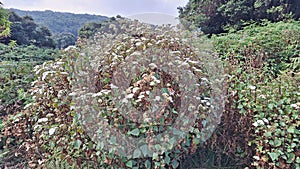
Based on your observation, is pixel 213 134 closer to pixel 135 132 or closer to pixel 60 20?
pixel 135 132

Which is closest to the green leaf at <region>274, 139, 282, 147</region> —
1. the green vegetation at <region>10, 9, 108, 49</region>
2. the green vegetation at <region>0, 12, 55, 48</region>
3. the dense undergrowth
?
the dense undergrowth

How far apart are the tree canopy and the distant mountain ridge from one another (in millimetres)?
5560

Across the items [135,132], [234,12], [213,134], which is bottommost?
[213,134]

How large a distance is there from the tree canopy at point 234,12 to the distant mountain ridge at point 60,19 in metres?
5.56

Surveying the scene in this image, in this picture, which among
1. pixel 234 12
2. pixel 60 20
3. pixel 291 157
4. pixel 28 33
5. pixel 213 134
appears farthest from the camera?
pixel 60 20

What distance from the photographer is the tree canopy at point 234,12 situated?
18.6ft

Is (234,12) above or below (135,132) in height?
above

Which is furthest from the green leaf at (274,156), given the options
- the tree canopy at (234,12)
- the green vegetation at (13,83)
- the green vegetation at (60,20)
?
the green vegetation at (60,20)

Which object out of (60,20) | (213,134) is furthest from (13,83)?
(60,20)

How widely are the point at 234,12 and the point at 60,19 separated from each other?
896cm

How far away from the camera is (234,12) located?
6.32 metres

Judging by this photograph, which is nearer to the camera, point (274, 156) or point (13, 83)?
point (274, 156)

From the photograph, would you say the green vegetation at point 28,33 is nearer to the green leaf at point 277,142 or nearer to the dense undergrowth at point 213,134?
the dense undergrowth at point 213,134

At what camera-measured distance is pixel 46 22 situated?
12227 millimetres
